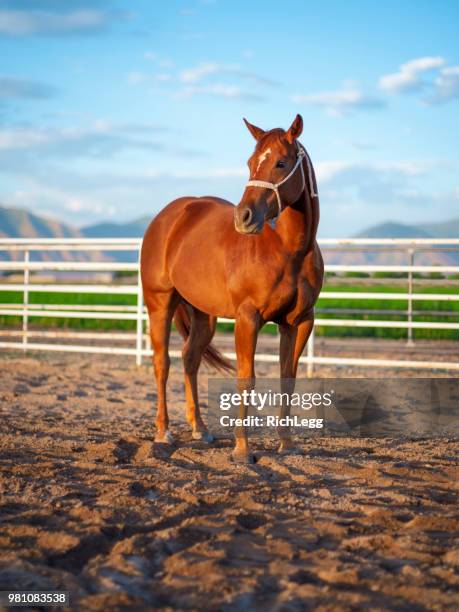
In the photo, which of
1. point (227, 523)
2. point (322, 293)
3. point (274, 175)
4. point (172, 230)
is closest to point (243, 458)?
point (227, 523)

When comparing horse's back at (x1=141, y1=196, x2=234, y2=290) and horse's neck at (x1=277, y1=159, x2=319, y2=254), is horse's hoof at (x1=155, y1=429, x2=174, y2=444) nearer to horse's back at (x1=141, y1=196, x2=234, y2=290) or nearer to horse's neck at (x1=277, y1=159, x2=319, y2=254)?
horse's back at (x1=141, y1=196, x2=234, y2=290)

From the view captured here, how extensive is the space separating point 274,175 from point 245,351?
107cm

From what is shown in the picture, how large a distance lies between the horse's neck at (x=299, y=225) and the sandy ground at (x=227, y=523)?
4.20ft

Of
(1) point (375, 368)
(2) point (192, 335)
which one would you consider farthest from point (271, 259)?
(1) point (375, 368)

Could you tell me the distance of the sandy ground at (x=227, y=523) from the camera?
2307 millimetres

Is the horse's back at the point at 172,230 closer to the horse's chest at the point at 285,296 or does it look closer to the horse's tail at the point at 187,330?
the horse's tail at the point at 187,330

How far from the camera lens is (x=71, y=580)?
2367mm

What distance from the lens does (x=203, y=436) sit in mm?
5230

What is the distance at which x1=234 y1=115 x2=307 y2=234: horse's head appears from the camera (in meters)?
4.07

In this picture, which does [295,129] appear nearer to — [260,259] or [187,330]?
[260,259]

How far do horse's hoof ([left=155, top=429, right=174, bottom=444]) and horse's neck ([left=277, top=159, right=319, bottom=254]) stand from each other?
164cm

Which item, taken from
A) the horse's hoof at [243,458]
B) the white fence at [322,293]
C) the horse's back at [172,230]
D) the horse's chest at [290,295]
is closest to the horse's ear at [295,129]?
the horse's chest at [290,295]

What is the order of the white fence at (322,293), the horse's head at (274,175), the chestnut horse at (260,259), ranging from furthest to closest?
the white fence at (322,293), the chestnut horse at (260,259), the horse's head at (274,175)

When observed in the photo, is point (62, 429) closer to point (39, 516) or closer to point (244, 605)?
point (39, 516)
